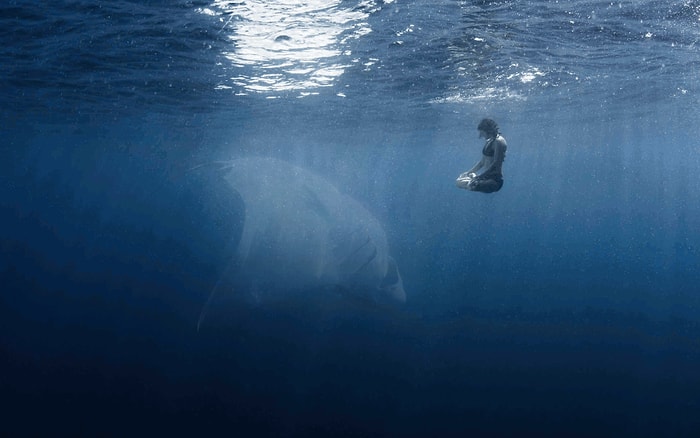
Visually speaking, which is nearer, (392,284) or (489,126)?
(489,126)

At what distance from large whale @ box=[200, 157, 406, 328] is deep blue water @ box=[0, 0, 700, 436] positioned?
1583mm

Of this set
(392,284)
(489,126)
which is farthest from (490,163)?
(392,284)

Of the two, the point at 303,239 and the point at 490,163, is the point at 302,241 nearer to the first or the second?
the point at 303,239

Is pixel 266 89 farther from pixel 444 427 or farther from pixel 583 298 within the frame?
pixel 583 298

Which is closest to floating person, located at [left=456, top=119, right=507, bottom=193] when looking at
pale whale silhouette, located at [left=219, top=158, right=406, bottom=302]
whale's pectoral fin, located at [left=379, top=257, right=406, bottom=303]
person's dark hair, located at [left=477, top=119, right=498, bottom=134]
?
person's dark hair, located at [left=477, top=119, right=498, bottom=134]

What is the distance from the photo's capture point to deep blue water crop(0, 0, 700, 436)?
10.6m

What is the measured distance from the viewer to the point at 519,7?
30.8ft

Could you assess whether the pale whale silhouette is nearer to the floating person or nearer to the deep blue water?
the deep blue water

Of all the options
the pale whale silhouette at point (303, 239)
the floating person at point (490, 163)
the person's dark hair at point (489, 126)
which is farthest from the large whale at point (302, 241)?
the person's dark hair at point (489, 126)

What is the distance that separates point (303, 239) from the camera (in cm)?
1705

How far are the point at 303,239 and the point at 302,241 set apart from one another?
11cm

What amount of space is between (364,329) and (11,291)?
774 inches

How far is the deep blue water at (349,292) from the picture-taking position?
10.6 m

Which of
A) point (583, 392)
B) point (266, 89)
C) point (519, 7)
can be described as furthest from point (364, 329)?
point (519, 7)
